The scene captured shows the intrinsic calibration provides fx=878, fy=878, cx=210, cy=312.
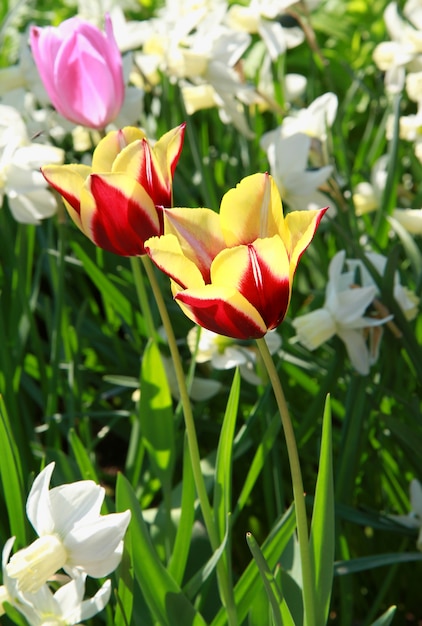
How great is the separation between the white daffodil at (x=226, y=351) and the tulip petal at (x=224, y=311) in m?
0.49

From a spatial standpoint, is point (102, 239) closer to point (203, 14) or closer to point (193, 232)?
point (193, 232)

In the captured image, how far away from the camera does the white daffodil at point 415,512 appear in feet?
3.45

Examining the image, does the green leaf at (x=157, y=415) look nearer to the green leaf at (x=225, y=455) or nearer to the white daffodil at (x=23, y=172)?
the green leaf at (x=225, y=455)

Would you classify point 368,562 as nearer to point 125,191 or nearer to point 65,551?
point 65,551

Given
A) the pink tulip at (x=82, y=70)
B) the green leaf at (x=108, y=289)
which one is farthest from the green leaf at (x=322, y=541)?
the green leaf at (x=108, y=289)

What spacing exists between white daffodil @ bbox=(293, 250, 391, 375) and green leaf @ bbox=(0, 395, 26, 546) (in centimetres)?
40

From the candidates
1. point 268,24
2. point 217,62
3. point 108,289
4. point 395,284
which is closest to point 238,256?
point 395,284

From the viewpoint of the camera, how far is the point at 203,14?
151 cm

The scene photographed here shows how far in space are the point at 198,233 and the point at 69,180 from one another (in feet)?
0.49

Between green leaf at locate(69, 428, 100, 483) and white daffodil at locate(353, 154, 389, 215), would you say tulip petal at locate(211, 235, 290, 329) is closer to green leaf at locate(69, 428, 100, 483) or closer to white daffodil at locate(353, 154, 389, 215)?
green leaf at locate(69, 428, 100, 483)

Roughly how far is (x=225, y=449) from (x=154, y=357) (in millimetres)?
226

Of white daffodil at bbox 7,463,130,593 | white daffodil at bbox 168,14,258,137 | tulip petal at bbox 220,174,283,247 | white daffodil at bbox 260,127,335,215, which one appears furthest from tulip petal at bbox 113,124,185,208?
white daffodil at bbox 168,14,258,137

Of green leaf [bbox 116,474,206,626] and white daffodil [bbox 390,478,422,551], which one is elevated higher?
green leaf [bbox 116,474,206,626]

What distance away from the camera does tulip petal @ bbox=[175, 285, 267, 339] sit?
0.55 meters
